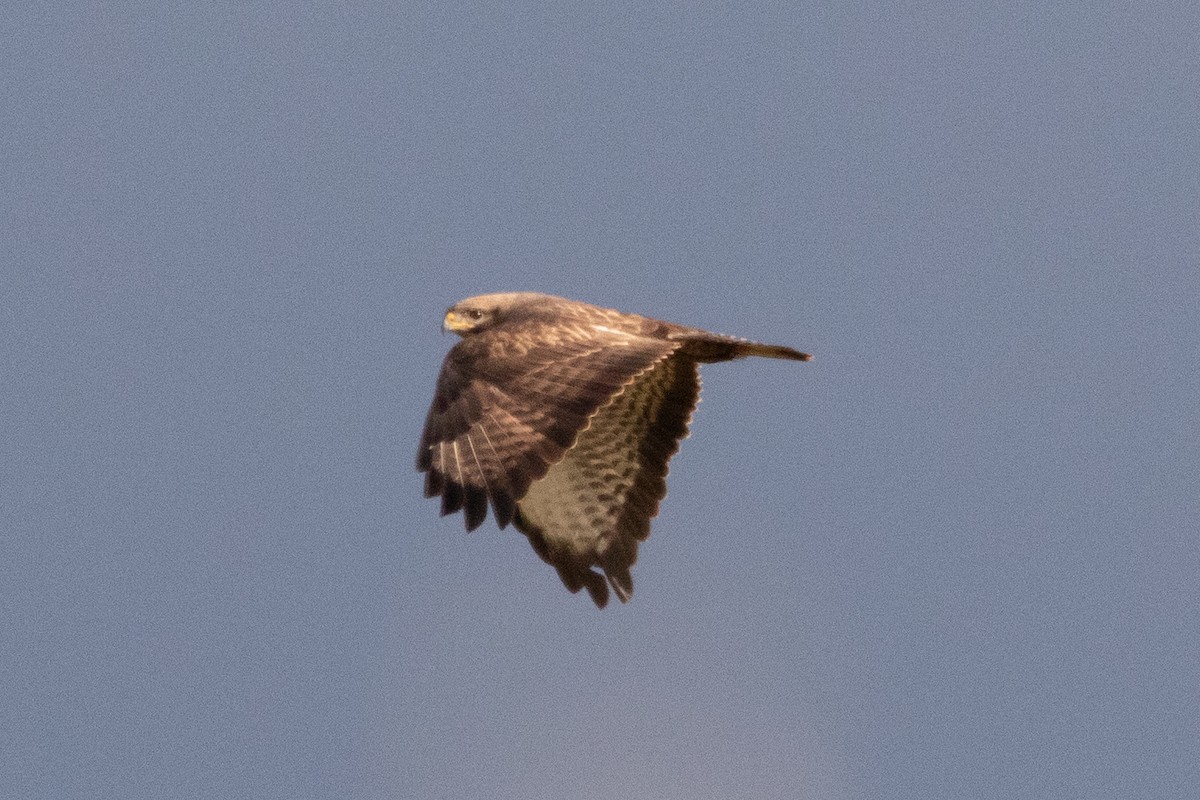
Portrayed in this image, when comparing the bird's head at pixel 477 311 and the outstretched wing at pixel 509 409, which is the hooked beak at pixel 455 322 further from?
the outstretched wing at pixel 509 409

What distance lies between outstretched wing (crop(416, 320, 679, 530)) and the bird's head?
4.09 ft

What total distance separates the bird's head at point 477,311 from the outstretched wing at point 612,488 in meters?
0.87

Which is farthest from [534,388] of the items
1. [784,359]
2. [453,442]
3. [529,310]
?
[784,359]

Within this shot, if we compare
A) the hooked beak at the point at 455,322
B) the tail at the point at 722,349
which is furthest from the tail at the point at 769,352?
the hooked beak at the point at 455,322

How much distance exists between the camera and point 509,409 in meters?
10.1

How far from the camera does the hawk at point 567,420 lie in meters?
10.0

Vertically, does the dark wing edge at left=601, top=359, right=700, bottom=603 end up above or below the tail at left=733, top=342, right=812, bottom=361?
below

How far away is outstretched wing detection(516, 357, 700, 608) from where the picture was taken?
11.7m

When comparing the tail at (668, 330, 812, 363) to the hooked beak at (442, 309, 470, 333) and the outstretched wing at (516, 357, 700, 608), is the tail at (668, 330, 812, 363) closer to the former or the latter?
the outstretched wing at (516, 357, 700, 608)

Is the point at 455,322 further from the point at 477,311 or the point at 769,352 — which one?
the point at 769,352

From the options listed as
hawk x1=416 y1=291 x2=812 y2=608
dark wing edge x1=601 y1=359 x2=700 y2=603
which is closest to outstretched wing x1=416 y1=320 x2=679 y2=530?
hawk x1=416 y1=291 x2=812 y2=608

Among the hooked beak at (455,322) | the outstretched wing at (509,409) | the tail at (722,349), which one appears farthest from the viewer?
the hooked beak at (455,322)

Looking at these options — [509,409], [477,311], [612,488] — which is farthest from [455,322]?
[509,409]

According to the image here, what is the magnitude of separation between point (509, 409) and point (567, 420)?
12.3 inches
